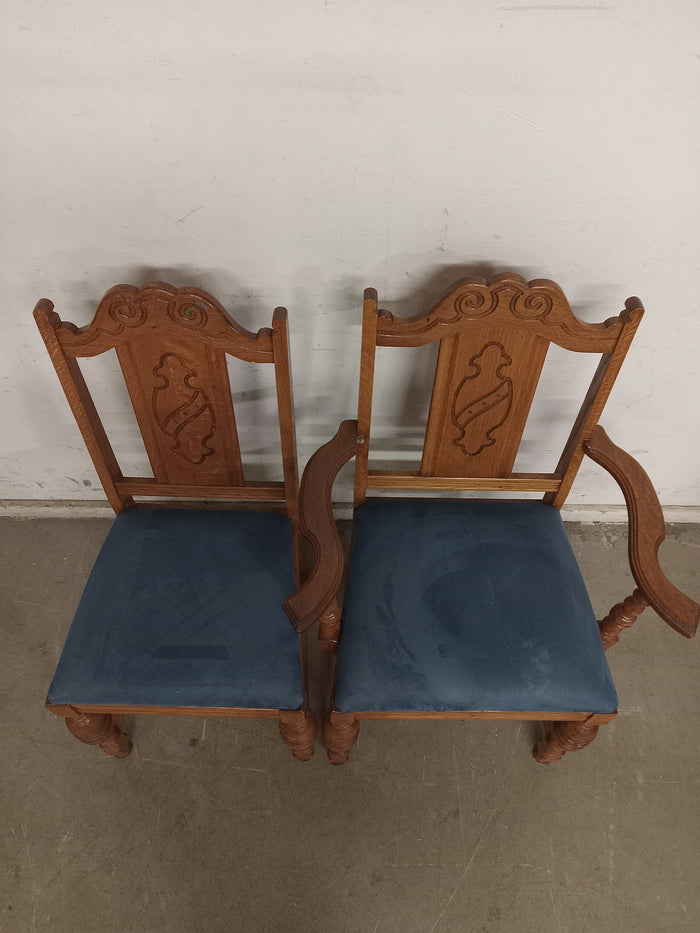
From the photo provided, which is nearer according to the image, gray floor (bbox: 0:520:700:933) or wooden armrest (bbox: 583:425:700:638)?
wooden armrest (bbox: 583:425:700:638)

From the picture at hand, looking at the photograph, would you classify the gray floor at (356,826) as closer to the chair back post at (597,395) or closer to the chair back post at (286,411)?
the chair back post at (286,411)

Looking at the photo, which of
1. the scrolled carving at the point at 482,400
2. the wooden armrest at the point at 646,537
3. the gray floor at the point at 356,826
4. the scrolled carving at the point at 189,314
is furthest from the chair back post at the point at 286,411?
the wooden armrest at the point at 646,537

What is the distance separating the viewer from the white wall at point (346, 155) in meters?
1.06

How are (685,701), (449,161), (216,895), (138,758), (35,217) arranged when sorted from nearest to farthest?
1. (449,161)
2. (35,217)
3. (216,895)
4. (138,758)
5. (685,701)

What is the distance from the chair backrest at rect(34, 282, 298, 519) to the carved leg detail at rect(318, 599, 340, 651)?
1.08ft

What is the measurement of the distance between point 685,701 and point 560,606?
2.60 feet


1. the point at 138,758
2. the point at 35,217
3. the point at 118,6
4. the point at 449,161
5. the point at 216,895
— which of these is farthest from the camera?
the point at 138,758

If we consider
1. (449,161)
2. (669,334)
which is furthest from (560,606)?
(449,161)

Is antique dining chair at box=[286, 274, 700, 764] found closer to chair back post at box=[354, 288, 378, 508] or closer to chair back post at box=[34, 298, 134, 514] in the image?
chair back post at box=[354, 288, 378, 508]

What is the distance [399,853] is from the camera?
5.20 feet

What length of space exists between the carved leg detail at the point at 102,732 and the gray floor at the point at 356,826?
0.21ft

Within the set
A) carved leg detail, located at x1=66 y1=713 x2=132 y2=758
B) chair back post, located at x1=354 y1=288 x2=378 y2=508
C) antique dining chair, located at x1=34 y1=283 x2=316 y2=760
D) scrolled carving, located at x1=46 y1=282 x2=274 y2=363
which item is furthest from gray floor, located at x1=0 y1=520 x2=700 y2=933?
scrolled carving, located at x1=46 y1=282 x2=274 y2=363

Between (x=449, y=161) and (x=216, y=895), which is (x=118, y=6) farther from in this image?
(x=216, y=895)

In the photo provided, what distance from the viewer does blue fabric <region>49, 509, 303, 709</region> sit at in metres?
1.32
